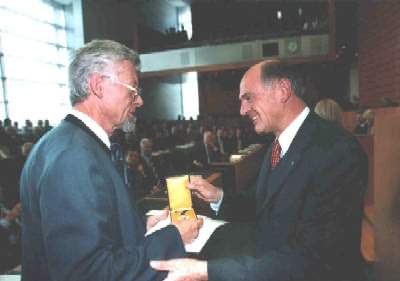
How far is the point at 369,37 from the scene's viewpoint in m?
7.69

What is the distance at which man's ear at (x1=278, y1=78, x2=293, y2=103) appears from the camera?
5.03ft

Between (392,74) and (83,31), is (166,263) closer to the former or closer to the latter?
(392,74)

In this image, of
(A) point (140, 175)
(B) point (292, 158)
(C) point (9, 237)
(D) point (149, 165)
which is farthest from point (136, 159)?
(B) point (292, 158)

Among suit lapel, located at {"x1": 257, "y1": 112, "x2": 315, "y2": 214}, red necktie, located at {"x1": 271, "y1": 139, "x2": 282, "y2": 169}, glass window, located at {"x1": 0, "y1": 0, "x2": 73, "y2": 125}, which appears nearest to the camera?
suit lapel, located at {"x1": 257, "y1": 112, "x2": 315, "y2": 214}

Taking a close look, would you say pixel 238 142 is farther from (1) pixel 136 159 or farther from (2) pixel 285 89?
(2) pixel 285 89

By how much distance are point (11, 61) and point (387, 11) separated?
445 inches

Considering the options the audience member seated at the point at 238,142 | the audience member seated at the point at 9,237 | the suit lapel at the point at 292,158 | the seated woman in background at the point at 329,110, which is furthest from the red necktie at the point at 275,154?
the audience member seated at the point at 238,142

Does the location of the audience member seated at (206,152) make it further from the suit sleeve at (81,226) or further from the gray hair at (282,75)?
the suit sleeve at (81,226)

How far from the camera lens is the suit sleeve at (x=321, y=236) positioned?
117 cm

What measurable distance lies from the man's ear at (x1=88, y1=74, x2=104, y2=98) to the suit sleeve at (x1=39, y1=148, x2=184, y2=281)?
28 centimetres

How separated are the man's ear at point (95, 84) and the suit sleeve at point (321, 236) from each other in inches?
28.2

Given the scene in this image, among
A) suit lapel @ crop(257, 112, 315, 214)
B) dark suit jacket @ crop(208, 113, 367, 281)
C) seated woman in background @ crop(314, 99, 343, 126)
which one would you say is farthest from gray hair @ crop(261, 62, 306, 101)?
seated woman in background @ crop(314, 99, 343, 126)

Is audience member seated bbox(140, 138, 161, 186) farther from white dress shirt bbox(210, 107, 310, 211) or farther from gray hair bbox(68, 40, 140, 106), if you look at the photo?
gray hair bbox(68, 40, 140, 106)

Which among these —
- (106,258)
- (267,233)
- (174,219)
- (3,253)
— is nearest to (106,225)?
(106,258)
